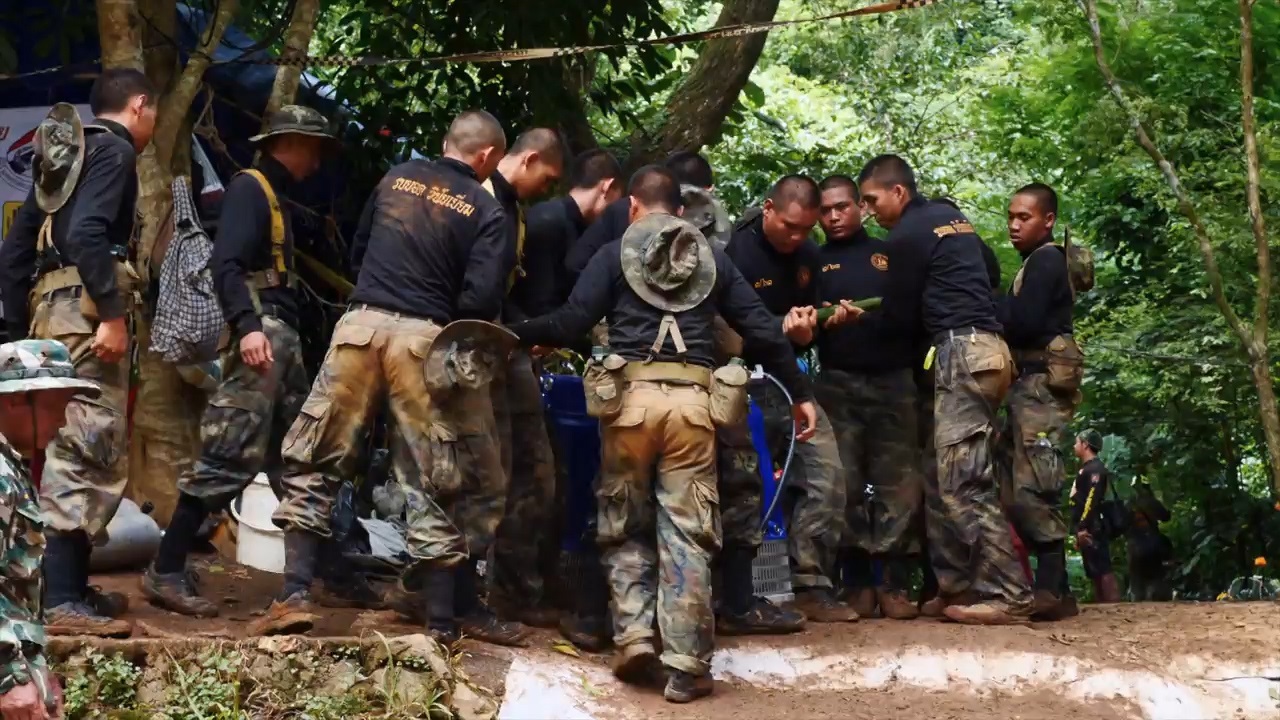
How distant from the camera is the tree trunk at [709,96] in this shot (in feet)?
37.7

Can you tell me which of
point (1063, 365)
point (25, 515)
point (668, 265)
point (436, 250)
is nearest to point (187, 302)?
point (436, 250)

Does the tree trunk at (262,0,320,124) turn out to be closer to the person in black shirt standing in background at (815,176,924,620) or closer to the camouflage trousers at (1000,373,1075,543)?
the person in black shirt standing in background at (815,176,924,620)

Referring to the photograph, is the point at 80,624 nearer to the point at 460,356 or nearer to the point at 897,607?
the point at 460,356

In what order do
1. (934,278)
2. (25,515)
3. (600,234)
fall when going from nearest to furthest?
(25,515) < (600,234) < (934,278)

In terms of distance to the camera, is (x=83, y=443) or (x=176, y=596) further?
(x=176, y=596)

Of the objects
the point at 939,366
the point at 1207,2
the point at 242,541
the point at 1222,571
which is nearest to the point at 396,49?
the point at 242,541

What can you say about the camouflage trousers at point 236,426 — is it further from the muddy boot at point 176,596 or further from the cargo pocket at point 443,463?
the cargo pocket at point 443,463

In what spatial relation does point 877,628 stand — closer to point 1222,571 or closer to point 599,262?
point 599,262

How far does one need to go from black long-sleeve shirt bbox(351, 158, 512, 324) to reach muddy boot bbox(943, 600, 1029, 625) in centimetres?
286

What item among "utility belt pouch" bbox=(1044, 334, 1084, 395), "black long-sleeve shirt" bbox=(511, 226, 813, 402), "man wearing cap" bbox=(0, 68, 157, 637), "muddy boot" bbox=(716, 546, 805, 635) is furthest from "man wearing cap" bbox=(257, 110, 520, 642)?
"utility belt pouch" bbox=(1044, 334, 1084, 395)

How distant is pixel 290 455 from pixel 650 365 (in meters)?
1.59

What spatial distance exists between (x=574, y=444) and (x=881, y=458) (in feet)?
5.60

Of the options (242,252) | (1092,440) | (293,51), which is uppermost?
(293,51)

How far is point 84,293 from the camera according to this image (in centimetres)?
730
